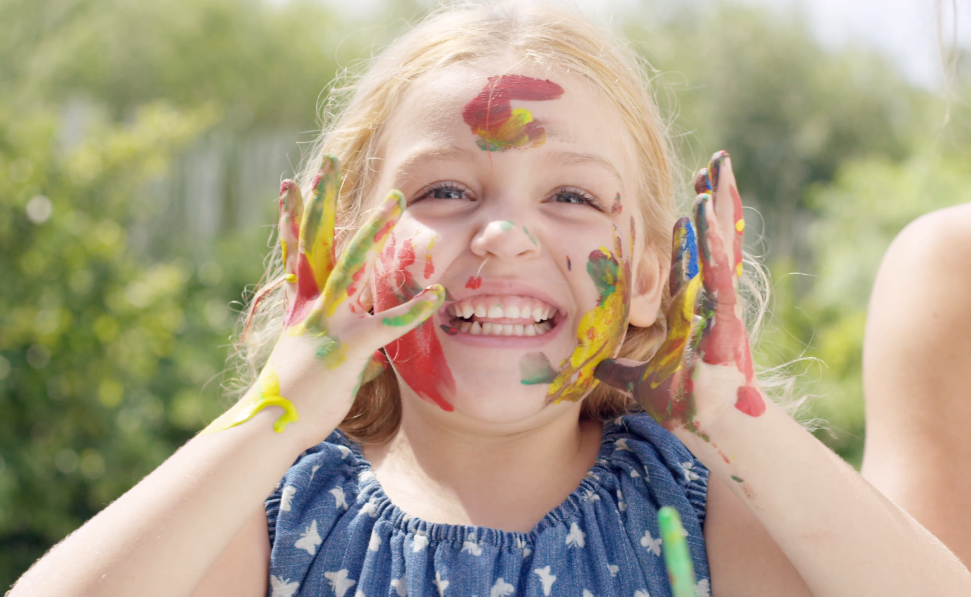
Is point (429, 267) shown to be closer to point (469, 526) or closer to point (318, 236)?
point (318, 236)

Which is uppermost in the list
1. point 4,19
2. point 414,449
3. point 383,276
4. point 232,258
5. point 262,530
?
point 4,19

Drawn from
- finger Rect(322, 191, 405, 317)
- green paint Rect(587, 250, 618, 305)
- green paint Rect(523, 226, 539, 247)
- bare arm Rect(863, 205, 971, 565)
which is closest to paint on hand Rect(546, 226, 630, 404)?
green paint Rect(587, 250, 618, 305)

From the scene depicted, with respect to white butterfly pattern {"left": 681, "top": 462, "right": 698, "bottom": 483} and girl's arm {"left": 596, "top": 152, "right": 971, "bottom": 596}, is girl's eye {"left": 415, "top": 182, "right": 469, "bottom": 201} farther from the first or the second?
white butterfly pattern {"left": 681, "top": 462, "right": 698, "bottom": 483}

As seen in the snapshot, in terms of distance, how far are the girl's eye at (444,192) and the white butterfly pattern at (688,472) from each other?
752 mm

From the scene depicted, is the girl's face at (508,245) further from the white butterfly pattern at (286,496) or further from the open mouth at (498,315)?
the white butterfly pattern at (286,496)

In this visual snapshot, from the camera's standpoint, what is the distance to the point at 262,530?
1767 mm

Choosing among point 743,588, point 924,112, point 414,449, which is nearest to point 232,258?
point 414,449

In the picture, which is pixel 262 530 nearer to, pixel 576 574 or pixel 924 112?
pixel 576 574

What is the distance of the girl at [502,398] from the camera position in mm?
1482

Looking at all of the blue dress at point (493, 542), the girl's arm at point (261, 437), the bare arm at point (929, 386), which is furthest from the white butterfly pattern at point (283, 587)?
the bare arm at point (929, 386)

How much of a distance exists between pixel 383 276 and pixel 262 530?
23.5 inches

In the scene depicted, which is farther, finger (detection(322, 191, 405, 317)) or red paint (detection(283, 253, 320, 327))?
red paint (detection(283, 253, 320, 327))

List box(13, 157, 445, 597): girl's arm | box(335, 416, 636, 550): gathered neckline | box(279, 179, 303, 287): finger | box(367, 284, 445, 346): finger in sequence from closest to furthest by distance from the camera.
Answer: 1. box(13, 157, 445, 597): girl's arm
2. box(367, 284, 445, 346): finger
3. box(279, 179, 303, 287): finger
4. box(335, 416, 636, 550): gathered neckline

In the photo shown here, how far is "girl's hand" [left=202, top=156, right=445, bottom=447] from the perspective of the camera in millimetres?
1524
